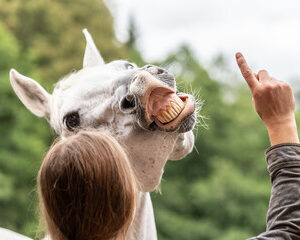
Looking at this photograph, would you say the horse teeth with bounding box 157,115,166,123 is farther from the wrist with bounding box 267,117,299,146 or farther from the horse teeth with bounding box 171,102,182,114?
the wrist with bounding box 267,117,299,146

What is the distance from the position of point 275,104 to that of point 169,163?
754 inches

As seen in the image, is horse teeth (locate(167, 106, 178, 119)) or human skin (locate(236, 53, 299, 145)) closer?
human skin (locate(236, 53, 299, 145))

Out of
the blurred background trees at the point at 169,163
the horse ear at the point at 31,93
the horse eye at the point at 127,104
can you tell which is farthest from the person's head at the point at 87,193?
the blurred background trees at the point at 169,163

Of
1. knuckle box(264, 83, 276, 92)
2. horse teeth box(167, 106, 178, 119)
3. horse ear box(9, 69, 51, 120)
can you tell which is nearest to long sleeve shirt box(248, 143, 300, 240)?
knuckle box(264, 83, 276, 92)

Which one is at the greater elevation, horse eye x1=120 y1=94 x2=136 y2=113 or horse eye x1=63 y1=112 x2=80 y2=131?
horse eye x1=120 y1=94 x2=136 y2=113

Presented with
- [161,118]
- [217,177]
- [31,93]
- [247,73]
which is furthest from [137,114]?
[217,177]

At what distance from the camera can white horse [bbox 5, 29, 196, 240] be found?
2.39 metres

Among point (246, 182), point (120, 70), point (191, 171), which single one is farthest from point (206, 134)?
point (120, 70)

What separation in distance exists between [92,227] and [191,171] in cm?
1921

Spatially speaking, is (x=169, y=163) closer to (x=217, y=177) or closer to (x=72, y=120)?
(x=217, y=177)

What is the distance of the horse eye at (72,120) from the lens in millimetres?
2686

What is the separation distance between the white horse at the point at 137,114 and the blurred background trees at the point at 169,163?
12.9 meters

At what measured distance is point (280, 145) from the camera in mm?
1759

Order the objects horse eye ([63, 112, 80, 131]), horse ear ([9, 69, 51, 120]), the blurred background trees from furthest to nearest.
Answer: the blurred background trees < horse ear ([9, 69, 51, 120]) < horse eye ([63, 112, 80, 131])
